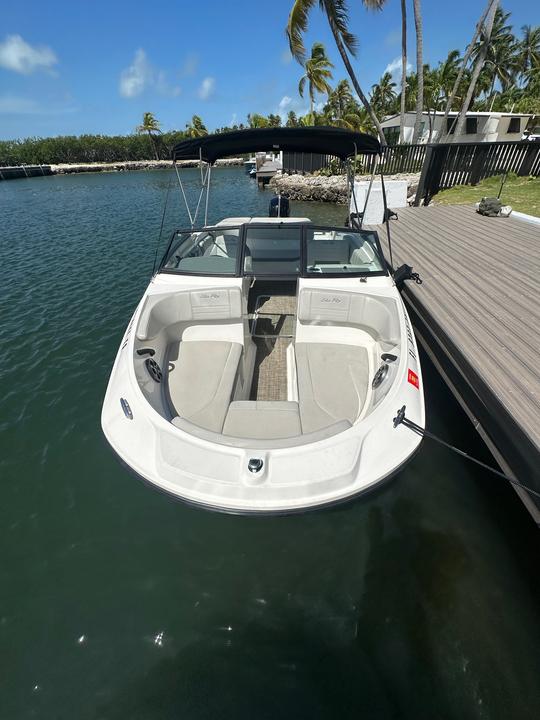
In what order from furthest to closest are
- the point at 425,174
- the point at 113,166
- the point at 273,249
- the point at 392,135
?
the point at 113,166, the point at 392,135, the point at 425,174, the point at 273,249

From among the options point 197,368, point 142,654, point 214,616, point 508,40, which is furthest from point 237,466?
point 508,40

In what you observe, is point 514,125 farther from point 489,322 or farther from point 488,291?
point 489,322

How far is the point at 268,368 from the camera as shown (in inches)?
198

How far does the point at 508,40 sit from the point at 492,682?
63138 mm

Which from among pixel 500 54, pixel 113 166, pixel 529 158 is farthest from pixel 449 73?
pixel 113 166

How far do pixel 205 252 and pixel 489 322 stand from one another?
4.71 metres

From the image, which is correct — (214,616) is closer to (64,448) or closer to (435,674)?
(435,674)

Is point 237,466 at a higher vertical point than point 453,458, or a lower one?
higher

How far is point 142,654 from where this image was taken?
106 inches

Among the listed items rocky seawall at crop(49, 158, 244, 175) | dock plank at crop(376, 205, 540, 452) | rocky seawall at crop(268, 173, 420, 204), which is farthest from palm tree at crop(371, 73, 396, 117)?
dock plank at crop(376, 205, 540, 452)

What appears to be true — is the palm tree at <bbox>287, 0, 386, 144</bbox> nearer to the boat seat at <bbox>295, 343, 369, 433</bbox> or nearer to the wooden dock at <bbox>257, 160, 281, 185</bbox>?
the wooden dock at <bbox>257, 160, 281, 185</bbox>

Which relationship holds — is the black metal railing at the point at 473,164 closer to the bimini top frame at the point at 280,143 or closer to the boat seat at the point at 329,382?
the bimini top frame at the point at 280,143

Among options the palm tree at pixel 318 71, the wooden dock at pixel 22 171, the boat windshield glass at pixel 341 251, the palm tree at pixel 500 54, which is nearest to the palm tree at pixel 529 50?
the palm tree at pixel 500 54

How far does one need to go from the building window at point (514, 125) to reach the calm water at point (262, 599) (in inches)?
1810
